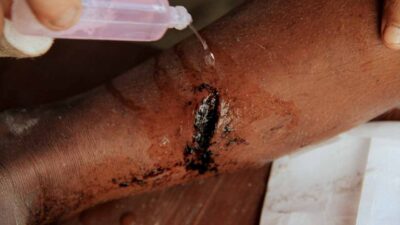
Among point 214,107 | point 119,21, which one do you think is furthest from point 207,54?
point 119,21

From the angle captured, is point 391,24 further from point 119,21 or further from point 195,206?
point 195,206

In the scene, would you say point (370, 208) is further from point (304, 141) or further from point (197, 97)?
point (197, 97)

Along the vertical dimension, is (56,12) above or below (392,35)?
above

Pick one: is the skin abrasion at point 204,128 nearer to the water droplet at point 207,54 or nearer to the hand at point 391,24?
the water droplet at point 207,54

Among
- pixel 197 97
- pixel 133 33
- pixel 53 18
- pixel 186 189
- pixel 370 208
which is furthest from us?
pixel 186 189

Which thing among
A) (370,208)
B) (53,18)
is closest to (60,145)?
(53,18)

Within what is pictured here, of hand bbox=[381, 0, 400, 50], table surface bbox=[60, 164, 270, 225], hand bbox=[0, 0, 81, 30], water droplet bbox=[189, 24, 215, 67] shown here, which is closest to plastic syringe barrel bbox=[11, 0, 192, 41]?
hand bbox=[0, 0, 81, 30]

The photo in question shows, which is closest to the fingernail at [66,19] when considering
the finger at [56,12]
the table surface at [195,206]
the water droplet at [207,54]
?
the finger at [56,12]

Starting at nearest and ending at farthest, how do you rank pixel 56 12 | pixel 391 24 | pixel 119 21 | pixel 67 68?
pixel 56 12
pixel 119 21
pixel 391 24
pixel 67 68
